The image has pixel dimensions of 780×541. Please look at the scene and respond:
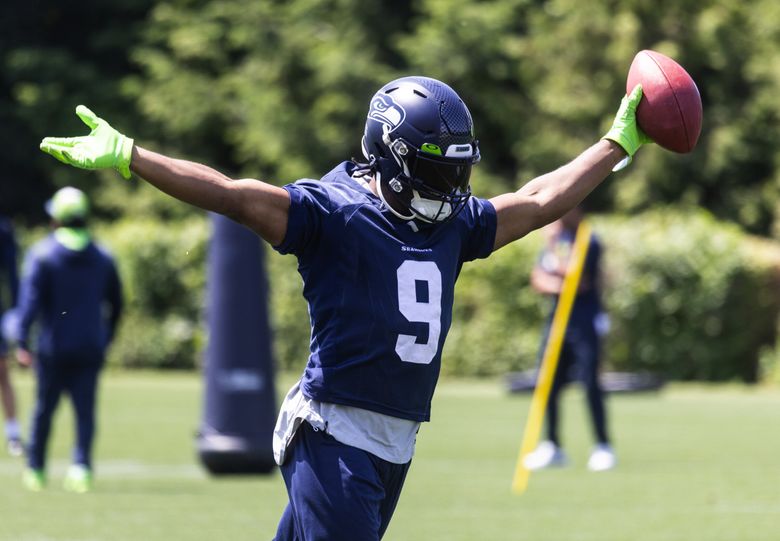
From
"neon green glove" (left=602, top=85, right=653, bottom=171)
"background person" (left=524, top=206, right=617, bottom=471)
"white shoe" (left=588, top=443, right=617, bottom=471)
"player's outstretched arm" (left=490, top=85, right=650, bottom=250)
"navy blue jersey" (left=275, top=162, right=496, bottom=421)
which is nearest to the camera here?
"navy blue jersey" (left=275, top=162, right=496, bottom=421)

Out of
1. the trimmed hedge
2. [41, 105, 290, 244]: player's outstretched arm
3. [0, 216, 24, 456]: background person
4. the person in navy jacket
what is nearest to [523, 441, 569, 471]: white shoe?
the person in navy jacket

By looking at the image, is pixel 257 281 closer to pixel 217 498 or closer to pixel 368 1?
pixel 217 498

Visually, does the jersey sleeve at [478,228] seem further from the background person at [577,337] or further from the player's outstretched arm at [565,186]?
the background person at [577,337]

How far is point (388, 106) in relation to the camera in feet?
16.3

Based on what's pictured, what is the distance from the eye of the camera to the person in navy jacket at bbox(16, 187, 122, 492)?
10820 mm

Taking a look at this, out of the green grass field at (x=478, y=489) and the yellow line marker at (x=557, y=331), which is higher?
the yellow line marker at (x=557, y=331)

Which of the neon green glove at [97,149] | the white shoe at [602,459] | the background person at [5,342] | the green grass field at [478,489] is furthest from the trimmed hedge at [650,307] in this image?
the neon green glove at [97,149]

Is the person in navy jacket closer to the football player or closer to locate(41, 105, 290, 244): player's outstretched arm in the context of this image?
the football player

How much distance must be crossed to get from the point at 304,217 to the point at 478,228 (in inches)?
27.6

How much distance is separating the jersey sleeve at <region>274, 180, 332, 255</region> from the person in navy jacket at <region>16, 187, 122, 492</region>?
6235 millimetres

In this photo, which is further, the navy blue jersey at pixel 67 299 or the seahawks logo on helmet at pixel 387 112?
the navy blue jersey at pixel 67 299

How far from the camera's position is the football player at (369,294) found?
4777mm

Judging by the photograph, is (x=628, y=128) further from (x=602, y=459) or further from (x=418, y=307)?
(x=602, y=459)

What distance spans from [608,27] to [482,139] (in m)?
4.45
